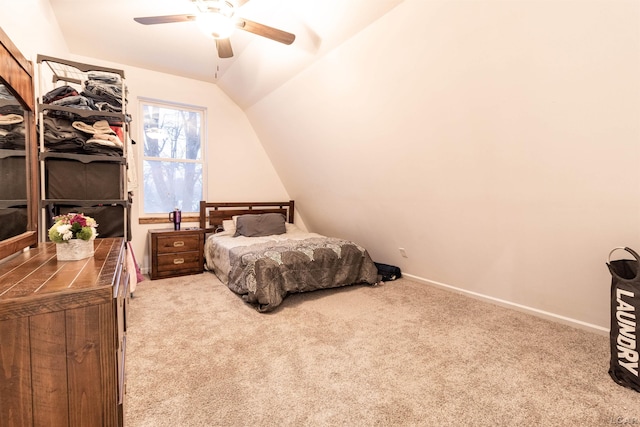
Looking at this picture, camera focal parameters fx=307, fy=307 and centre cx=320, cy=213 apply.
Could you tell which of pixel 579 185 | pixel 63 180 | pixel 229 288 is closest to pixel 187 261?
pixel 229 288

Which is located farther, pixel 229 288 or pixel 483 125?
pixel 229 288

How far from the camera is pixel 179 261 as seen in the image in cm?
381

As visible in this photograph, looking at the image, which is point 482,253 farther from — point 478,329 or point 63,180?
point 63,180

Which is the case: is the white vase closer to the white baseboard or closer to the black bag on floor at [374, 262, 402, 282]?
the black bag on floor at [374, 262, 402, 282]

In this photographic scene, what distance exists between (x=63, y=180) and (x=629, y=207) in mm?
3667

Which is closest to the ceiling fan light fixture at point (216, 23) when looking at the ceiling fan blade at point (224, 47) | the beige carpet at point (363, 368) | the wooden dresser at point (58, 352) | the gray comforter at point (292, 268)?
the ceiling fan blade at point (224, 47)

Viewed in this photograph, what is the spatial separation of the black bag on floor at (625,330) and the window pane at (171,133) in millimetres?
4493

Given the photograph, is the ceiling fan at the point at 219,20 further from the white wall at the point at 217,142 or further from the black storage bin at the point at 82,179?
the white wall at the point at 217,142

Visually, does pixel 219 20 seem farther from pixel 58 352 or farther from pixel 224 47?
pixel 58 352

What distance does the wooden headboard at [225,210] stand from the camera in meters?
4.28

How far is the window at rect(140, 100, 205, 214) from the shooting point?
3994 millimetres

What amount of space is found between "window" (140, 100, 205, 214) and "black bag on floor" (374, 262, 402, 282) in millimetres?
2687

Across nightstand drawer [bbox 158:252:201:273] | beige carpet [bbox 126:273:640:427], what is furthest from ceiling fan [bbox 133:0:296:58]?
nightstand drawer [bbox 158:252:201:273]

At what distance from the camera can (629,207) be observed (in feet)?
6.11
